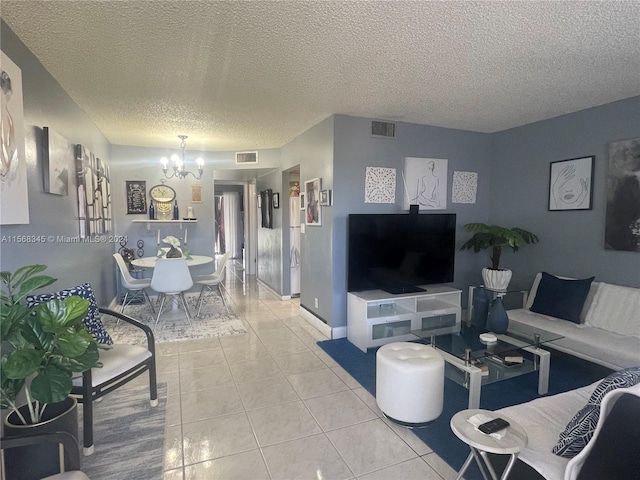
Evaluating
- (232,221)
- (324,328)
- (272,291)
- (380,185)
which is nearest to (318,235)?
(380,185)

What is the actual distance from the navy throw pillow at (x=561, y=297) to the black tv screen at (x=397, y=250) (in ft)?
3.27

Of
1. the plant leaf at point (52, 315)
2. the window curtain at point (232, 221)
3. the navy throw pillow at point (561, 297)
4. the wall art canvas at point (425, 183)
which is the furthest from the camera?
the window curtain at point (232, 221)

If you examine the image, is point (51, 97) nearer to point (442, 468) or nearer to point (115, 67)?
point (115, 67)

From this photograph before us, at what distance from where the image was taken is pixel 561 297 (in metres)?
3.27

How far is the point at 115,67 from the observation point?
95.7 inches

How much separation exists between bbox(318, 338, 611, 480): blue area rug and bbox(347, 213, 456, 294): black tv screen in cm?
73

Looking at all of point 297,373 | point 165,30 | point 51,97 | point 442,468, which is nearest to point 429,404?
point 442,468

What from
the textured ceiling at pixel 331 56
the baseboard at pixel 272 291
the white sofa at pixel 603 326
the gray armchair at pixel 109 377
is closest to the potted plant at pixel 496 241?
the white sofa at pixel 603 326

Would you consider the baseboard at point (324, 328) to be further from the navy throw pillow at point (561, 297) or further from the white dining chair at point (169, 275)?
Answer: the navy throw pillow at point (561, 297)

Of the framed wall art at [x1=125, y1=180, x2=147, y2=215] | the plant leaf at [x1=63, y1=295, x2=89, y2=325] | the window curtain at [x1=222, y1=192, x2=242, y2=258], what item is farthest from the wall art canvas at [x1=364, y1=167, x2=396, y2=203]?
the window curtain at [x1=222, y1=192, x2=242, y2=258]

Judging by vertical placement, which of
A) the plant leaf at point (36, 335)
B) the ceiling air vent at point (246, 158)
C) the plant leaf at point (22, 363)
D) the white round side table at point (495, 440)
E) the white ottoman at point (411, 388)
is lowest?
the white ottoman at point (411, 388)

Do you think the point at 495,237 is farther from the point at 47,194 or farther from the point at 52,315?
the point at 47,194

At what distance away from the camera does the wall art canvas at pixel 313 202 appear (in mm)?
4000

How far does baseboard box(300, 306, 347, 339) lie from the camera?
380 centimetres
